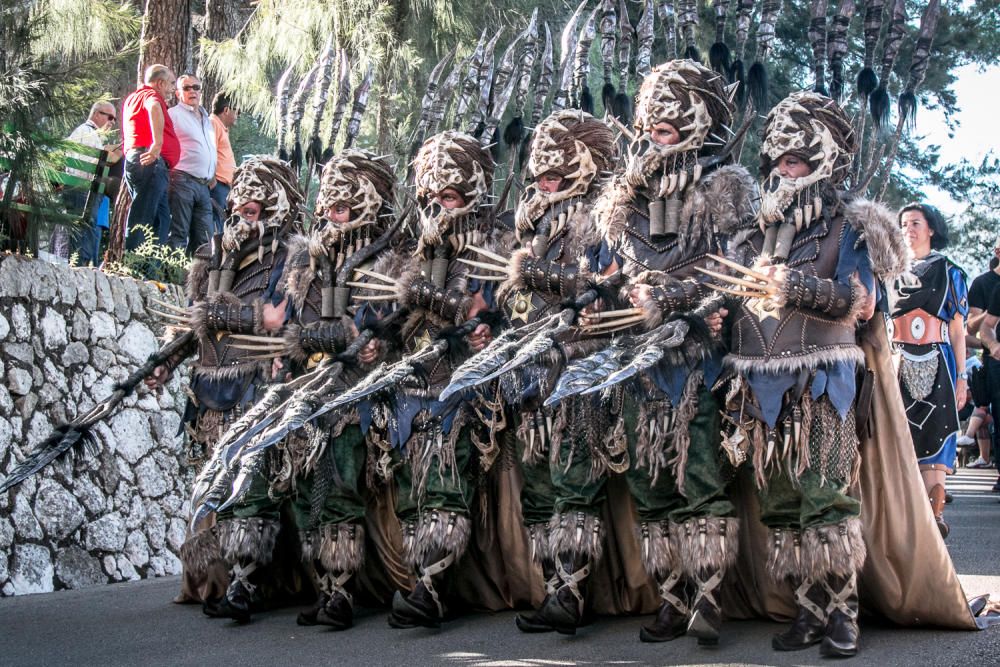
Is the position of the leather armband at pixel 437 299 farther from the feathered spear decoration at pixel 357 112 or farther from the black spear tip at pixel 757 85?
the feathered spear decoration at pixel 357 112

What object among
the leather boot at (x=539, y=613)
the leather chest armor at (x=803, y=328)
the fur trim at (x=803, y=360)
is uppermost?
the leather chest armor at (x=803, y=328)

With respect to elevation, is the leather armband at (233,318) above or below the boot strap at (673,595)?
above

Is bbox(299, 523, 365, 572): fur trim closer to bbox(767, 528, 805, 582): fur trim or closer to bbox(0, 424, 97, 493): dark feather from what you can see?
bbox(0, 424, 97, 493): dark feather

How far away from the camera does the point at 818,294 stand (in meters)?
4.39

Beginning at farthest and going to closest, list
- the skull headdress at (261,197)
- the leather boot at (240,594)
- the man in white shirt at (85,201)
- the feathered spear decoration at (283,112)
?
1. the man in white shirt at (85,201)
2. the feathered spear decoration at (283,112)
3. the skull headdress at (261,197)
4. the leather boot at (240,594)

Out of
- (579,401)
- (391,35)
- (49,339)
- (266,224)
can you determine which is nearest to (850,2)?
(579,401)

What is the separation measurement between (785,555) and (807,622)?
9.2 inches

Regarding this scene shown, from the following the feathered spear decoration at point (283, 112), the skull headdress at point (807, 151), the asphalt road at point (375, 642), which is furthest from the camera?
the feathered spear decoration at point (283, 112)

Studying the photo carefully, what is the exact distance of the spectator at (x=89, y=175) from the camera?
805cm

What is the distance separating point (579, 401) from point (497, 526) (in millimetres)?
874

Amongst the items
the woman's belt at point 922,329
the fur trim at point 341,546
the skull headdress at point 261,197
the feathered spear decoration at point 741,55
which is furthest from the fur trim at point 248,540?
the woman's belt at point 922,329

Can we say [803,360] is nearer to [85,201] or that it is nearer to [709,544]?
[709,544]

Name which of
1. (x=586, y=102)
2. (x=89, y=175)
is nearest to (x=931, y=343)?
(x=586, y=102)

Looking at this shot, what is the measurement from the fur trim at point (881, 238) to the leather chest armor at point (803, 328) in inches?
2.8
